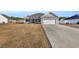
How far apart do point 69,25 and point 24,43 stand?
69cm

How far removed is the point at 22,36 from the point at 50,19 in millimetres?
471

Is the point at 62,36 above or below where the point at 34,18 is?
below

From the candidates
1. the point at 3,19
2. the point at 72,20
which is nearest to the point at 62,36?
the point at 72,20

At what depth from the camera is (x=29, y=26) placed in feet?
7.68

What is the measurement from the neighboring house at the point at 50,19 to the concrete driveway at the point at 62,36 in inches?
2.5

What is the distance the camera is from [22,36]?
228 cm

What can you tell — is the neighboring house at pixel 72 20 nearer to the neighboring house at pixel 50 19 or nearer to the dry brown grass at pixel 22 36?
the neighboring house at pixel 50 19

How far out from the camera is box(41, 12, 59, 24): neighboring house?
229 centimetres

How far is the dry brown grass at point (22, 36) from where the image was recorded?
2.23 metres

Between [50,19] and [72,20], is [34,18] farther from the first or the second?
[72,20]
